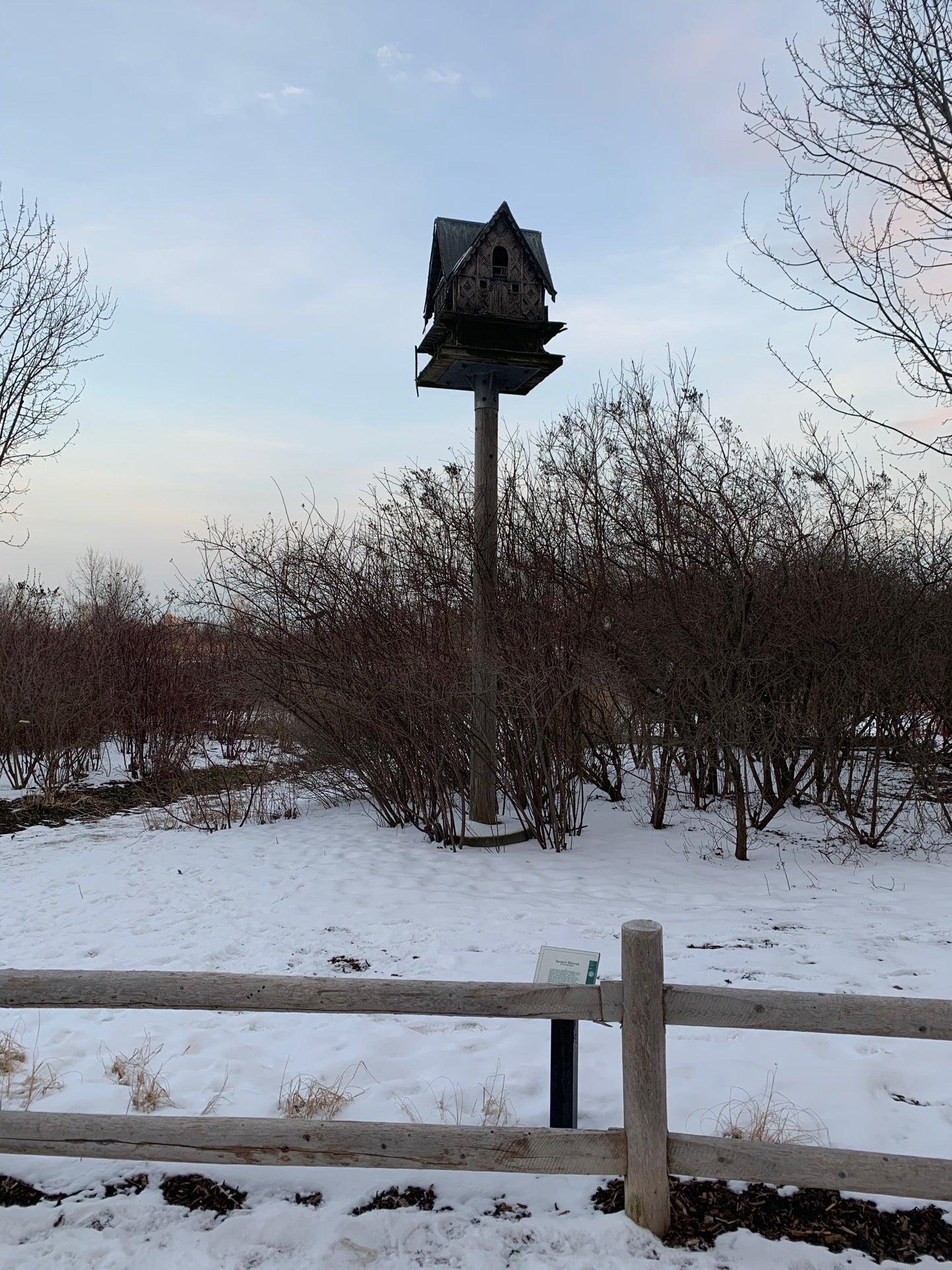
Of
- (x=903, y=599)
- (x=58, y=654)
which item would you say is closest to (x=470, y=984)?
(x=903, y=599)

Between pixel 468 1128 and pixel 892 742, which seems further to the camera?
pixel 892 742

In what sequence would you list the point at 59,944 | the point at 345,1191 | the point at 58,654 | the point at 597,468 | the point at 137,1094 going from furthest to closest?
1. the point at 58,654
2. the point at 597,468
3. the point at 59,944
4. the point at 137,1094
5. the point at 345,1191

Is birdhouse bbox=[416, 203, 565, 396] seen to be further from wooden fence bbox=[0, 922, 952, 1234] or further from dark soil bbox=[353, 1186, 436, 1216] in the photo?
dark soil bbox=[353, 1186, 436, 1216]

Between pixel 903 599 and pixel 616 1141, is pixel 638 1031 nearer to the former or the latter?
pixel 616 1141

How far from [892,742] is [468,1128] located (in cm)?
593

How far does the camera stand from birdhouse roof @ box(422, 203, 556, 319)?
795cm

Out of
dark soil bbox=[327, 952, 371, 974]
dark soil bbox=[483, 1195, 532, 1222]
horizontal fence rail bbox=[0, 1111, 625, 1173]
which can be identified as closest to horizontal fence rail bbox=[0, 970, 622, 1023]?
horizontal fence rail bbox=[0, 1111, 625, 1173]

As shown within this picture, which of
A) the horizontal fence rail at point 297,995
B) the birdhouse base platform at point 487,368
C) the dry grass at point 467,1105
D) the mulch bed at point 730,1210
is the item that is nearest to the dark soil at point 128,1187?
the mulch bed at point 730,1210

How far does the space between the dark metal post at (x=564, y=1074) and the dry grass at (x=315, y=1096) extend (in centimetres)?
83

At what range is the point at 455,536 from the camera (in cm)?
796

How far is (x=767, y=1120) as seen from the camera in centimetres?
302

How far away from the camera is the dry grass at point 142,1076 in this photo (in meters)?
3.25

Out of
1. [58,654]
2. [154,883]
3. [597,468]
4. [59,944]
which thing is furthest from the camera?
[58,654]

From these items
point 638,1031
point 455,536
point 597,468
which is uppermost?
point 597,468
